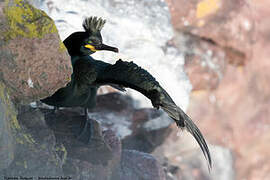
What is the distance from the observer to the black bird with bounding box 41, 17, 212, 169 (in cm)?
285

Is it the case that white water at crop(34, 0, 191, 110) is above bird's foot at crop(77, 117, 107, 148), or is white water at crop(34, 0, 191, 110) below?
above

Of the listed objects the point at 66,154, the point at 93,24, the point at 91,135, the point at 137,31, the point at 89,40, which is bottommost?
the point at 66,154

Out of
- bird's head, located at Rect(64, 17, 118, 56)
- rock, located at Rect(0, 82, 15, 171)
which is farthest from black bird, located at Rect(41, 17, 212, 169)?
rock, located at Rect(0, 82, 15, 171)

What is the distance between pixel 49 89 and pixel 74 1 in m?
2.63

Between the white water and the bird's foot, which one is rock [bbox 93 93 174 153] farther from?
the bird's foot

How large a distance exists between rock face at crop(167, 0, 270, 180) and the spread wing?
149 inches

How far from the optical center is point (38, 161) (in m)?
2.81

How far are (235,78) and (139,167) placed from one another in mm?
4533

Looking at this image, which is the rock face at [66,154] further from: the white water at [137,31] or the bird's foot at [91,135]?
the white water at [137,31]

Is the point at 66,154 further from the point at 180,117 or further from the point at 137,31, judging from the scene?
the point at 137,31

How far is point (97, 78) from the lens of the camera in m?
3.22

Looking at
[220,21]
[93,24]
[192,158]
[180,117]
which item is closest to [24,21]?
[93,24]

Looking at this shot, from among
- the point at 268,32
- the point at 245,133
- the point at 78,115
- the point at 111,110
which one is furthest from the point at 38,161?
the point at 268,32

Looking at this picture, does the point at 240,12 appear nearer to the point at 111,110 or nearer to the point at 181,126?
the point at 111,110
